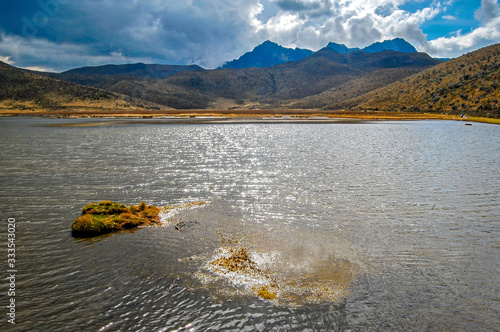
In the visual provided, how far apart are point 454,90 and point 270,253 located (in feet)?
525

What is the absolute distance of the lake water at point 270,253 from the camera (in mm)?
8703

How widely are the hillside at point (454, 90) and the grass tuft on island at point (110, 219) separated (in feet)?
425

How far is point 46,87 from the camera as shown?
194500mm

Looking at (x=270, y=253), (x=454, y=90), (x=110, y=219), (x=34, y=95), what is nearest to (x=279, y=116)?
(x=454, y=90)

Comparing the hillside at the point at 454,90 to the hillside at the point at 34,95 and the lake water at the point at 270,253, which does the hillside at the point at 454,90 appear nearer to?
the lake water at the point at 270,253

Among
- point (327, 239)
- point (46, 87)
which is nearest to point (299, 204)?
point (327, 239)

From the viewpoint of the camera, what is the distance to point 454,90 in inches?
5256

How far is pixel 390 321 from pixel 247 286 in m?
4.70

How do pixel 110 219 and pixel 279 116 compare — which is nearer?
pixel 110 219

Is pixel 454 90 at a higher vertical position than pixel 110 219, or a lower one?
higher

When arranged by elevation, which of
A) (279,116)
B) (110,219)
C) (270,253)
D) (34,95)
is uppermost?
(34,95)

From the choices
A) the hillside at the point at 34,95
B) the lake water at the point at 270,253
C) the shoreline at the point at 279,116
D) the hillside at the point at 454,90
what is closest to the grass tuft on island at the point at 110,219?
the lake water at the point at 270,253

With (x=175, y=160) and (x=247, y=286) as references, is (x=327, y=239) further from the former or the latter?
(x=175, y=160)

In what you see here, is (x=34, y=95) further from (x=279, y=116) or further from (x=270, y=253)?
(x=270, y=253)
